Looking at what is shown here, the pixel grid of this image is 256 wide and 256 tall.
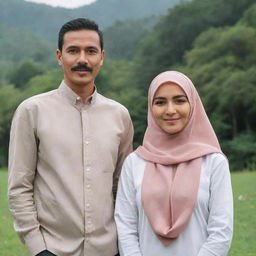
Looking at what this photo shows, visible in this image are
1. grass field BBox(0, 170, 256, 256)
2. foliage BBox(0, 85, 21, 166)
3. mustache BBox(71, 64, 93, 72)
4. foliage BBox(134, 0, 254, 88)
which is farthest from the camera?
foliage BBox(134, 0, 254, 88)

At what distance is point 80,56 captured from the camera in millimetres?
3061

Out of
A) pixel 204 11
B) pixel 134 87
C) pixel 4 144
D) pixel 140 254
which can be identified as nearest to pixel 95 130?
pixel 140 254

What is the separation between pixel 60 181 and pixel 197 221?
727 millimetres

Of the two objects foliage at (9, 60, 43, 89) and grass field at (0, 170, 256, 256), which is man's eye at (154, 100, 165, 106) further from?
foliage at (9, 60, 43, 89)

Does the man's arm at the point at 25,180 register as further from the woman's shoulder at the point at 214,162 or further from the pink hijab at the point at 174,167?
the woman's shoulder at the point at 214,162

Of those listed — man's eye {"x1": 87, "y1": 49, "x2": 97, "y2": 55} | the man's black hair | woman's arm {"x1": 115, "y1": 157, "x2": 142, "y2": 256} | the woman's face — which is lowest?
woman's arm {"x1": 115, "y1": 157, "x2": 142, "y2": 256}

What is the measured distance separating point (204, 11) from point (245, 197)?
36.9 metres

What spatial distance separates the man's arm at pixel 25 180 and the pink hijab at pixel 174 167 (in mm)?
565

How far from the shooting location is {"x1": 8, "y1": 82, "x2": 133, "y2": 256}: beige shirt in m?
2.97

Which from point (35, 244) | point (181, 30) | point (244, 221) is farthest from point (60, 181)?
point (181, 30)

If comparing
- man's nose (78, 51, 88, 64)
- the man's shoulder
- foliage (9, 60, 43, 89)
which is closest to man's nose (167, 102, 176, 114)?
man's nose (78, 51, 88, 64)

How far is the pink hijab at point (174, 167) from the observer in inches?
113

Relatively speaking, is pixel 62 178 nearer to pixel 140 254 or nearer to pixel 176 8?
pixel 140 254

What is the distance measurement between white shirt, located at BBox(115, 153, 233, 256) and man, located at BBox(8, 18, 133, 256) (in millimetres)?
132
